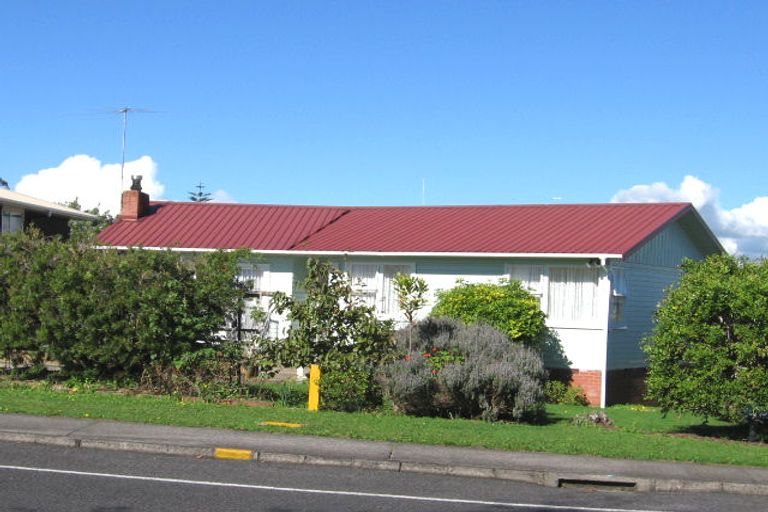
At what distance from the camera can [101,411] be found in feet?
48.6

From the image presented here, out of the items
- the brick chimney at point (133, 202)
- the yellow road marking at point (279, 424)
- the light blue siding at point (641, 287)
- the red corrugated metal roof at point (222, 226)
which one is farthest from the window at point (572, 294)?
the brick chimney at point (133, 202)

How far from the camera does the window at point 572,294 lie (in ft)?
68.8

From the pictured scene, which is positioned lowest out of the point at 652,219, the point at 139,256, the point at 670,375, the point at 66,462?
the point at 66,462

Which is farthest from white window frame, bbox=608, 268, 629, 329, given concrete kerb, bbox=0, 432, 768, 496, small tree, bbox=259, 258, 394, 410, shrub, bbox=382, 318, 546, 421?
concrete kerb, bbox=0, 432, 768, 496

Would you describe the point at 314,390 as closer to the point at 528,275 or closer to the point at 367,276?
the point at 528,275

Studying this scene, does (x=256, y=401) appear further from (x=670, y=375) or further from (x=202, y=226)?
(x=202, y=226)

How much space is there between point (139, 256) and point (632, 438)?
950cm

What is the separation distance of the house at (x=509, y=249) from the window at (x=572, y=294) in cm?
2

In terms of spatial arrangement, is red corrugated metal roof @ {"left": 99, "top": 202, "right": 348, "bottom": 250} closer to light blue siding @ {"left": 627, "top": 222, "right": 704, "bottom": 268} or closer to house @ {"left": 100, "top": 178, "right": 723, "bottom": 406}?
house @ {"left": 100, "top": 178, "right": 723, "bottom": 406}

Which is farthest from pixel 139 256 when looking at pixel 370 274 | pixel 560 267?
pixel 560 267

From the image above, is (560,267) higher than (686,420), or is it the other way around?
(560,267)

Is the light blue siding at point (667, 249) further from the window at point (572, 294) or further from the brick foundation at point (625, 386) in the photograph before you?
the brick foundation at point (625, 386)

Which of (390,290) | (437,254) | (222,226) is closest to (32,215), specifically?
(222,226)

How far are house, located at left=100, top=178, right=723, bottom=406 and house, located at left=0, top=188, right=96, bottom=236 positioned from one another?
4.22 meters
